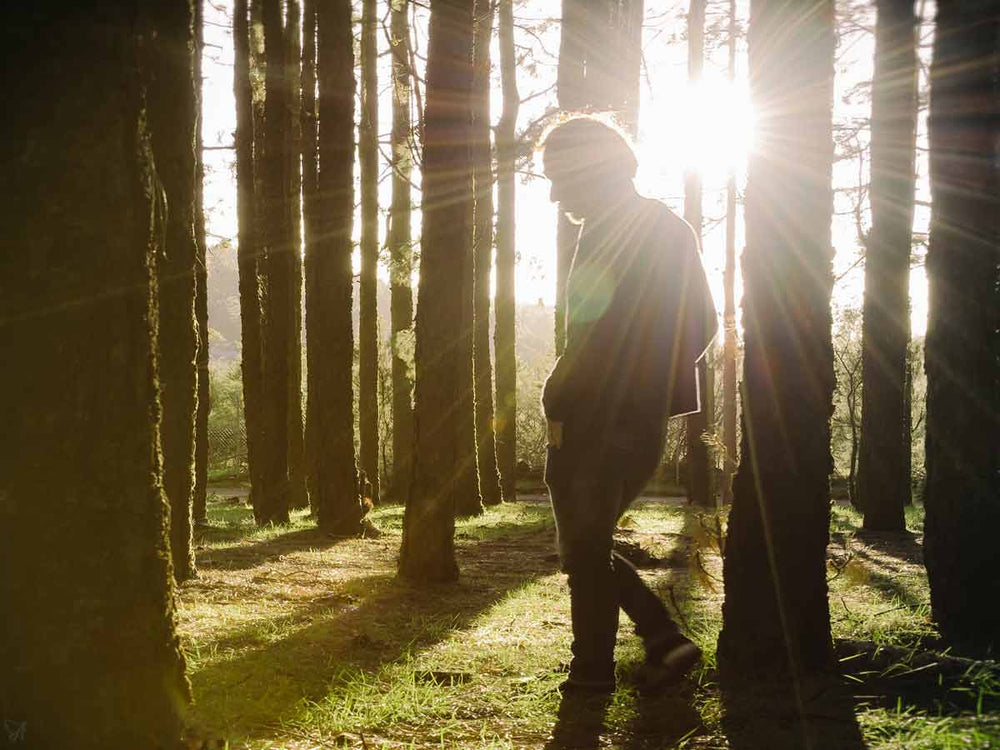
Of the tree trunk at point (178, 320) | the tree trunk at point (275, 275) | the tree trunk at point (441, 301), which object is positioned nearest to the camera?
the tree trunk at point (178, 320)

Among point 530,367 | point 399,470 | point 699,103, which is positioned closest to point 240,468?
point 530,367

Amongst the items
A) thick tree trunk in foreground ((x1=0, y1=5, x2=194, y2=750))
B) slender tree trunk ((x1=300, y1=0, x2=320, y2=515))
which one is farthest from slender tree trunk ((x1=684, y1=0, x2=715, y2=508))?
thick tree trunk in foreground ((x1=0, y1=5, x2=194, y2=750))

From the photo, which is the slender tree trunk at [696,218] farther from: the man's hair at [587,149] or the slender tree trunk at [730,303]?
the man's hair at [587,149]

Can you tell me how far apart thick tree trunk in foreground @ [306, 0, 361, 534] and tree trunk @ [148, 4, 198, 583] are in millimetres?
3302

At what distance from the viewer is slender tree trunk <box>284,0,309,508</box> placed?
11945 millimetres

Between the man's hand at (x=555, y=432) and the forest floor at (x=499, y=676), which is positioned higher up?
the man's hand at (x=555, y=432)

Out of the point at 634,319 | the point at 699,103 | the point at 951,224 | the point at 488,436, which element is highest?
the point at 699,103

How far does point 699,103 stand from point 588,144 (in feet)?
42.6

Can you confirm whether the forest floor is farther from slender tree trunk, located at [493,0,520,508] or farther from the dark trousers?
slender tree trunk, located at [493,0,520,508]

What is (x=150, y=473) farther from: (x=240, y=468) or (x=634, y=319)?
(x=240, y=468)

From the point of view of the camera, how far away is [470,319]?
710cm

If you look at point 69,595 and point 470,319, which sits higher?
point 470,319

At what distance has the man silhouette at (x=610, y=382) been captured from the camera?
3.44 meters

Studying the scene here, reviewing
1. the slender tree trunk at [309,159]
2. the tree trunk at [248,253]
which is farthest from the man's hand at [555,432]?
the tree trunk at [248,253]
